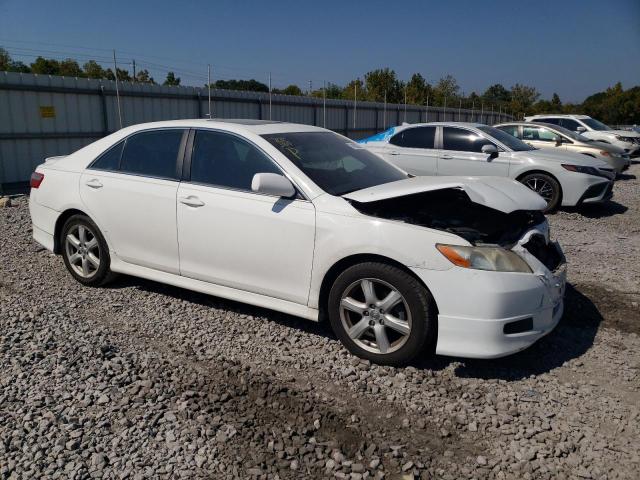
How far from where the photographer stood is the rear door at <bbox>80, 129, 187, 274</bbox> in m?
4.44

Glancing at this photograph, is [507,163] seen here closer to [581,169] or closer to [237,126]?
[581,169]

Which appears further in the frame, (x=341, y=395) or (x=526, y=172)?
(x=526, y=172)

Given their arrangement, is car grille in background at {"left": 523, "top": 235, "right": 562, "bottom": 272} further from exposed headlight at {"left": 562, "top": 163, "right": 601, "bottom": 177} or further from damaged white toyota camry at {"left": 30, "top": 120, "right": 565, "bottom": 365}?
exposed headlight at {"left": 562, "top": 163, "right": 601, "bottom": 177}

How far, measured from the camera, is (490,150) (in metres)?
9.08

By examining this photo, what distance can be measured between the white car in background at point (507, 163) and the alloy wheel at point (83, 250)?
6377mm

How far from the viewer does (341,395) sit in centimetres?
334

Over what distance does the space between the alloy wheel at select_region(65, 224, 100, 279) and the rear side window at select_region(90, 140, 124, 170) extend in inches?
23.0

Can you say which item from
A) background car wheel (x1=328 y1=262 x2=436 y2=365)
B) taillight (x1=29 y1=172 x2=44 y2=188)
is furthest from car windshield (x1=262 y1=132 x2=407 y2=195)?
taillight (x1=29 y1=172 x2=44 y2=188)

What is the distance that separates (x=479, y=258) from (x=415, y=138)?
705 centimetres

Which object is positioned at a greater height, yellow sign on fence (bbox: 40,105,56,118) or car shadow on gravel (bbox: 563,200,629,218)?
yellow sign on fence (bbox: 40,105,56,118)

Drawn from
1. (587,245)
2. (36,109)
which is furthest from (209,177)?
(36,109)

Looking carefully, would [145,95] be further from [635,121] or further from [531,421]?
[635,121]

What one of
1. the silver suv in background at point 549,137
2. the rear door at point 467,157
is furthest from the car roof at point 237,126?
the silver suv in background at point 549,137

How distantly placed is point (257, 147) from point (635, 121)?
63443 mm
